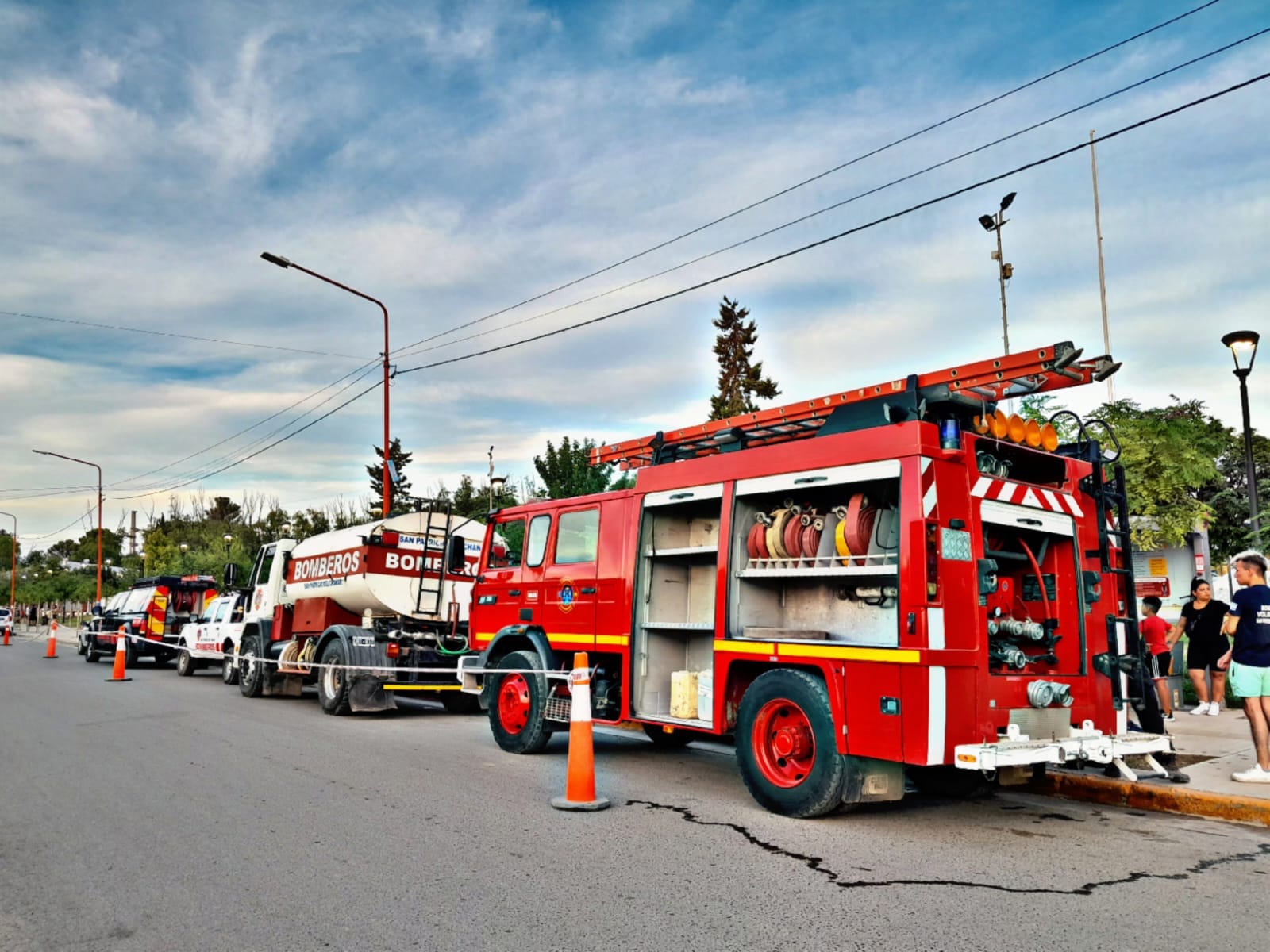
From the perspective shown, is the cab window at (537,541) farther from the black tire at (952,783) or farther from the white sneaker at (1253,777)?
the white sneaker at (1253,777)

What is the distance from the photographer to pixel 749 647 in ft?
23.5

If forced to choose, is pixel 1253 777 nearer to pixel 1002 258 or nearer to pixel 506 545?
pixel 506 545

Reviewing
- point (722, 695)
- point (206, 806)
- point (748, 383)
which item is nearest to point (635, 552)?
point (722, 695)

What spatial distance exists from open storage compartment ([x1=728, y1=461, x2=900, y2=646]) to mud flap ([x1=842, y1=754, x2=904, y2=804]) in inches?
31.7

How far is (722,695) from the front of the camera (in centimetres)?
737

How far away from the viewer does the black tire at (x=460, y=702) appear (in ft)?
48.9

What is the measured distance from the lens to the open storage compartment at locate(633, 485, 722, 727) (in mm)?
8398

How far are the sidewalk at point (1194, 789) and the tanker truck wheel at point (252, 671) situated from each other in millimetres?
13131

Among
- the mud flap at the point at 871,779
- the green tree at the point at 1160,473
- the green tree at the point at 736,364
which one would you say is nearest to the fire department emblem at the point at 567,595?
the mud flap at the point at 871,779

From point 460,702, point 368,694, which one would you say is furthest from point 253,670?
point 460,702

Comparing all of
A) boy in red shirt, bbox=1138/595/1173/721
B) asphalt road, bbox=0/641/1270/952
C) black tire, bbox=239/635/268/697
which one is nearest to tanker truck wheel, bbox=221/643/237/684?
black tire, bbox=239/635/268/697

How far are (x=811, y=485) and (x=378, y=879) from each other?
3.81 m

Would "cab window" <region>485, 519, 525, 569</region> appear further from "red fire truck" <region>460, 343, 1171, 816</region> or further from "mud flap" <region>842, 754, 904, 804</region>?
"mud flap" <region>842, 754, 904, 804</region>

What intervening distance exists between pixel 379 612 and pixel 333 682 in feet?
4.28
